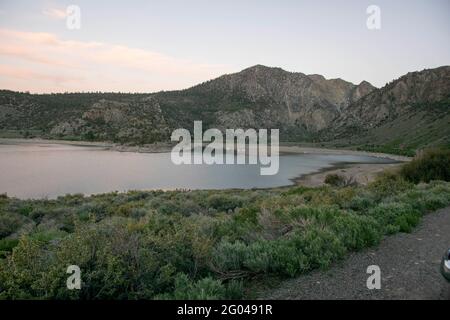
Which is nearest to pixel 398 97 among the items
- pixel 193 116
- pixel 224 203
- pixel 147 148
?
pixel 193 116

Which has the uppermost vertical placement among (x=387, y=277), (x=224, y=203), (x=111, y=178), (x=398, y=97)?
(x=398, y=97)

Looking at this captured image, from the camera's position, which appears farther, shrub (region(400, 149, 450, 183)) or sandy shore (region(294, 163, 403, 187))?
sandy shore (region(294, 163, 403, 187))

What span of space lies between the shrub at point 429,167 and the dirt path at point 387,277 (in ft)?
49.1

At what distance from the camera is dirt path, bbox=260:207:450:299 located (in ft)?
15.7

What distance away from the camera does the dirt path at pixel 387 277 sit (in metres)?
4.78

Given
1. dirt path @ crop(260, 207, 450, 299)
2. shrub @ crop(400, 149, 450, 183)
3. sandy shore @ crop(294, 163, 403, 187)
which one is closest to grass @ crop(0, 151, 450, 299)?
dirt path @ crop(260, 207, 450, 299)

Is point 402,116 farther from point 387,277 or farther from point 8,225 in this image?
point 387,277

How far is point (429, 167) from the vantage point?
21.6 m

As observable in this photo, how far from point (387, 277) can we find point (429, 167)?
18724mm

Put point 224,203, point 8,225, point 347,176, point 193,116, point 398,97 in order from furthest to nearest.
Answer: point 193,116 → point 398,97 → point 347,176 → point 224,203 → point 8,225

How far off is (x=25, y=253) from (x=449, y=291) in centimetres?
535

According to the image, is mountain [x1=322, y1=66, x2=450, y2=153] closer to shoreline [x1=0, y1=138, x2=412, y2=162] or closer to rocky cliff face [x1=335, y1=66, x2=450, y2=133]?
rocky cliff face [x1=335, y1=66, x2=450, y2=133]

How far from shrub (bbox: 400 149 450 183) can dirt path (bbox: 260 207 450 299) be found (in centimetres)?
1497
